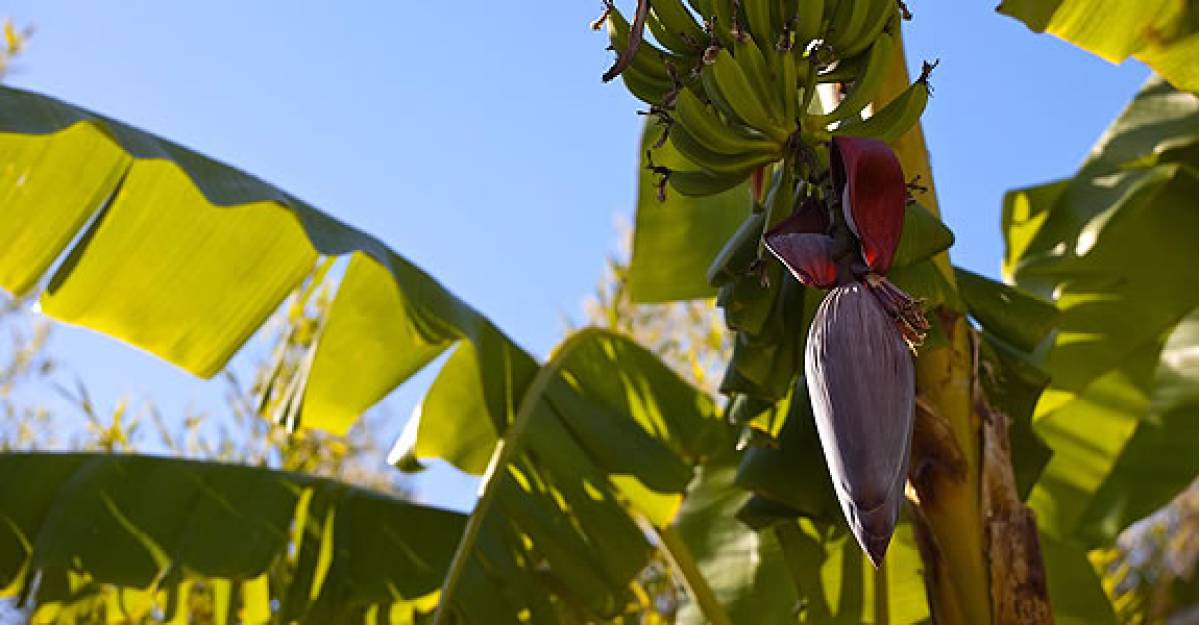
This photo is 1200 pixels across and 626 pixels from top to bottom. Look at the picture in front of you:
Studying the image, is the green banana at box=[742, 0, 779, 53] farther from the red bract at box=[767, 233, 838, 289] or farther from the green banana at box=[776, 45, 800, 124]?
the red bract at box=[767, 233, 838, 289]

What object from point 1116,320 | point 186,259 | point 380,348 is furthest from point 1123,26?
point 186,259

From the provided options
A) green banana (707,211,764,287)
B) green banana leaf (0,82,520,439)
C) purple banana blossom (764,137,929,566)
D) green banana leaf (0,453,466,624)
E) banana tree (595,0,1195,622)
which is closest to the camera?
purple banana blossom (764,137,929,566)

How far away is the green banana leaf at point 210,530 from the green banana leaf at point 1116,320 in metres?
0.95

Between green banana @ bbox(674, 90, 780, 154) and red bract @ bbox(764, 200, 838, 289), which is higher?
green banana @ bbox(674, 90, 780, 154)

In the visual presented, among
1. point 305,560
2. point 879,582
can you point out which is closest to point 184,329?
point 305,560

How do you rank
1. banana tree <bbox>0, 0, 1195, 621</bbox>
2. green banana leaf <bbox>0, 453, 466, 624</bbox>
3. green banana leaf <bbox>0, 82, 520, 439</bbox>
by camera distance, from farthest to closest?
green banana leaf <bbox>0, 453, 466, 624</bbox> < green banana leaf <bbox>0, 82, 520, 439</bbox> < banana tree <bbox>0, 0, 1195, 621</bbox>

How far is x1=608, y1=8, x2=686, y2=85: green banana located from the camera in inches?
29.0

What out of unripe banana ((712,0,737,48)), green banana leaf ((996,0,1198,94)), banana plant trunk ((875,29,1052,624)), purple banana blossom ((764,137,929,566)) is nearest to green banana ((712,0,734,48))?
unripe banana ((712,0,737,48))

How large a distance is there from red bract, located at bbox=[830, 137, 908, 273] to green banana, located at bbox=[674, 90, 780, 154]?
0.17 m

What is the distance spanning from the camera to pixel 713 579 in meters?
1.79

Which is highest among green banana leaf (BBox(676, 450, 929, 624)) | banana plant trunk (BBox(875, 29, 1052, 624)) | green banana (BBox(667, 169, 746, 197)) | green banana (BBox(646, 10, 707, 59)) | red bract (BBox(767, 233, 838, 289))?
green banana (BBox(646, 10, 707, 59))

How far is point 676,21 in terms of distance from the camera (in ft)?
2.45

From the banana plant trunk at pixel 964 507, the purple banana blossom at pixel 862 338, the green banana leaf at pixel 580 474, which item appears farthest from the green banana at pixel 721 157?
the green banana leaf at pixel 580 474

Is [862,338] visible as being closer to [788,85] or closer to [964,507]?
[788,85]
